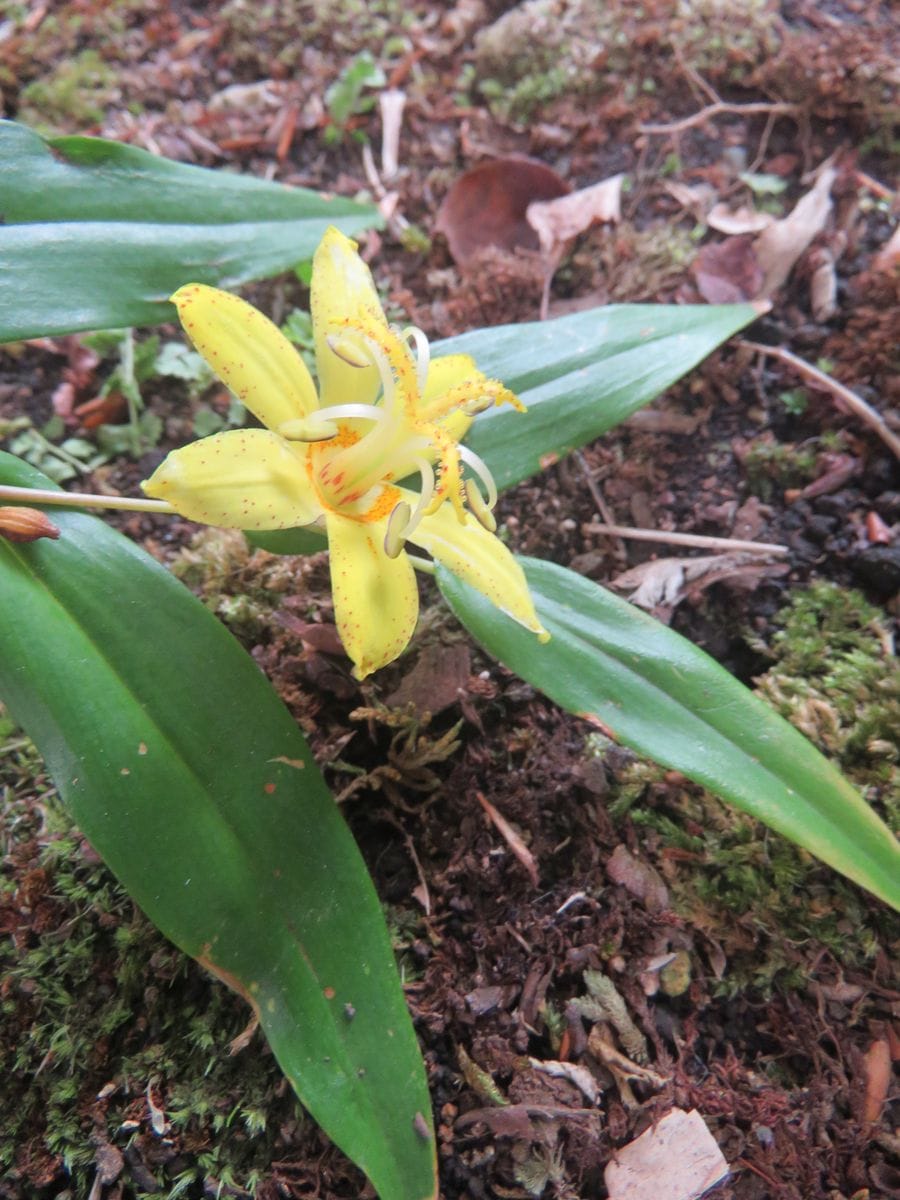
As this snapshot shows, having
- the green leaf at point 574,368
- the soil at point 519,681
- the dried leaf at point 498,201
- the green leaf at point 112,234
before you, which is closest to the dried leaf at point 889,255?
the soil at point 519,681

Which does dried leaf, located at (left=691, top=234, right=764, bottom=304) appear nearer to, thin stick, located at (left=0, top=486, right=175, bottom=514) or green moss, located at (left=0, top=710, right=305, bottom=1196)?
thin stick, located at (left=0, top=486, right=175, bottom=514)

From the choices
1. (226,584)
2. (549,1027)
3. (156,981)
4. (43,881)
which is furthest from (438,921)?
(226,584)

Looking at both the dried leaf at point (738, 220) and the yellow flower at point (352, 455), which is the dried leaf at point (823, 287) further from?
the yellow flower at point (352, 455)

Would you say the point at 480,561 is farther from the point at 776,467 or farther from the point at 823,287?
the point at 823,287

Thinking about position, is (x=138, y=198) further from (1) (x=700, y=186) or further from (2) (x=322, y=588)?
(1) (x=700, y=186)

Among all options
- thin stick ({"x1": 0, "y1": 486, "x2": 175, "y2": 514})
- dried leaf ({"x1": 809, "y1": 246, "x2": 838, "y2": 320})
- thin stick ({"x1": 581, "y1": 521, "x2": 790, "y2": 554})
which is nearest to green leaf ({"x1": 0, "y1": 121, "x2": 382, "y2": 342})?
thin stick ({"x1": 0, "y1": 486, "x2": 175, "y2": 514})
